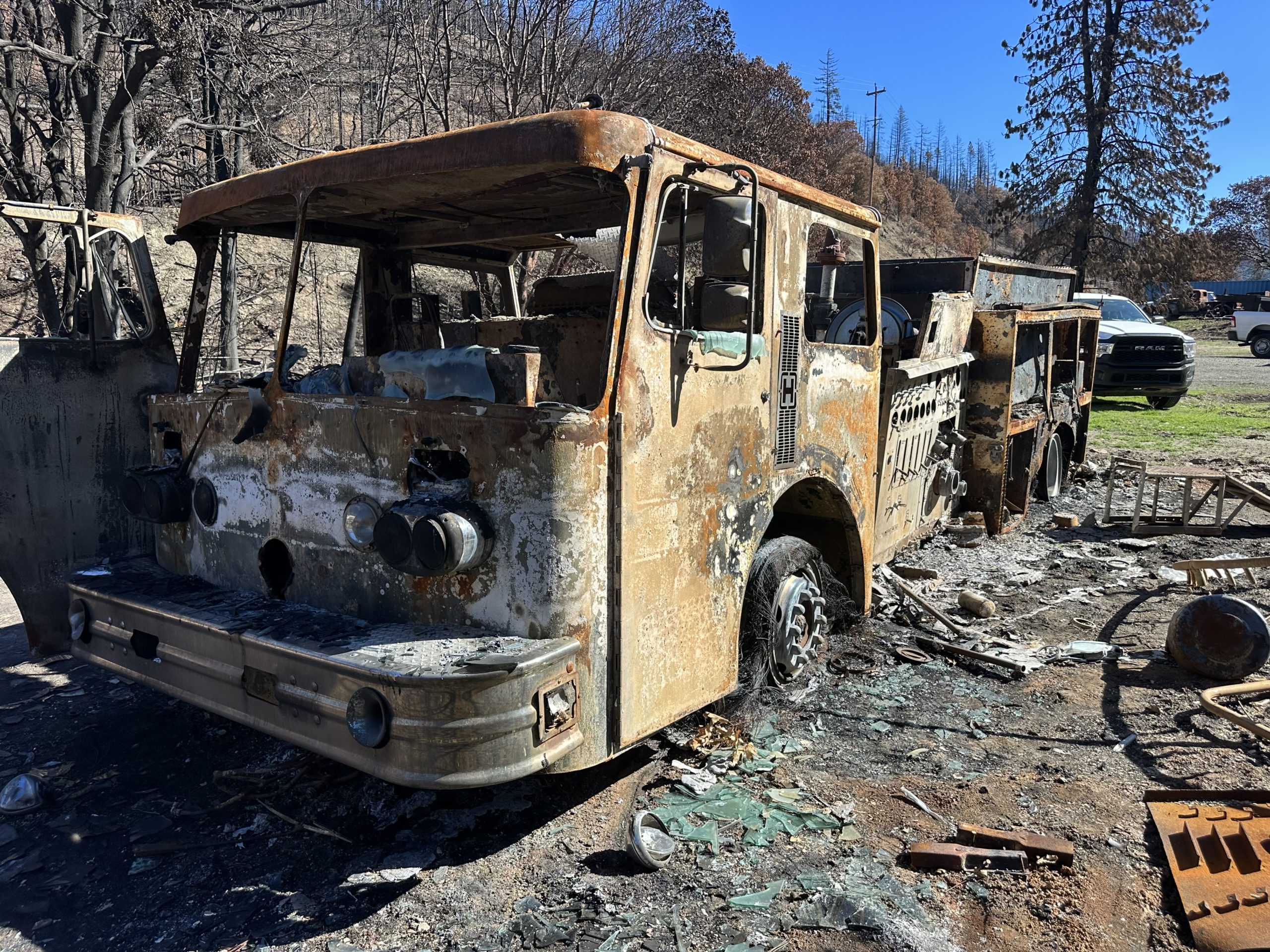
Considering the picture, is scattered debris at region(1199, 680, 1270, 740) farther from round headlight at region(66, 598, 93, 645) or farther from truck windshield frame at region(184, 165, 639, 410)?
round headlight at region(66, 598, 93, 645)

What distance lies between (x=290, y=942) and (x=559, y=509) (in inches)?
61.2

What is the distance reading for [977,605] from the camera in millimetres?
5746

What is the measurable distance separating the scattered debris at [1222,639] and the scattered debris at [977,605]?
1.18 metres

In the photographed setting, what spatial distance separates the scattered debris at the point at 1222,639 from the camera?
14.7 ft

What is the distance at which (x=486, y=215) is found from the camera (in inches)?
157

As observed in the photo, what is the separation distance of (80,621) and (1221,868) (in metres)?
4.42

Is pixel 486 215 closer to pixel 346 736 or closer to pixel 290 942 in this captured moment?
pixel 346 736

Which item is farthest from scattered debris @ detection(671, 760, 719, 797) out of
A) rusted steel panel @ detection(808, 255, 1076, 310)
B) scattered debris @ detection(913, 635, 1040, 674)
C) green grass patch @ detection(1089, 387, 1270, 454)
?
green grass patch @ detection(1089, 387, 1270, 454)

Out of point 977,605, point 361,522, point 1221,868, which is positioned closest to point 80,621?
point 361,522

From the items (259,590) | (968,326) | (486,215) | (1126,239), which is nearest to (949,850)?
(259,590)

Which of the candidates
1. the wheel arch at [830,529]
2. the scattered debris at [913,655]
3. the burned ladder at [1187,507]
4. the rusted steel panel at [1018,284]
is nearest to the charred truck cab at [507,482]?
the wheel arch at [830,529]

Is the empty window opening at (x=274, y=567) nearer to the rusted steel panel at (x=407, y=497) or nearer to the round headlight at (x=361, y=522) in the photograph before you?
the rusted steel panel at (x=407, y=497)

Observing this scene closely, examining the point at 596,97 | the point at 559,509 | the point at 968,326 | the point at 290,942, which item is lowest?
the point at 290,942

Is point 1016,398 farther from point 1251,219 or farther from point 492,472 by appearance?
point 1251,219
